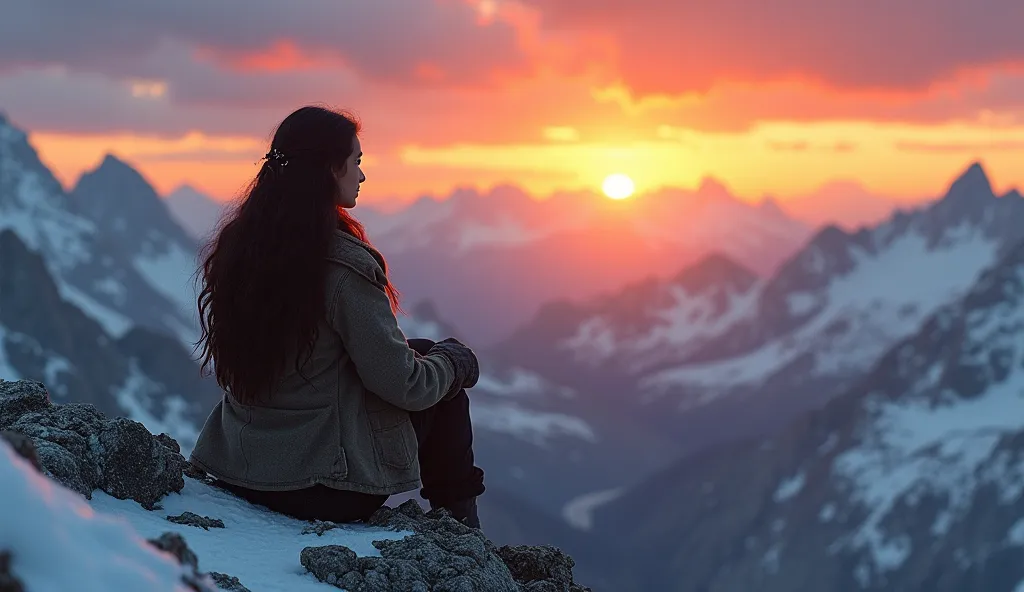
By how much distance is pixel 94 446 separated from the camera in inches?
404

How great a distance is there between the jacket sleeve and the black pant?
2.69 feet

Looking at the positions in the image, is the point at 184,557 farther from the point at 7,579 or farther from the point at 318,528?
the point at 318,528

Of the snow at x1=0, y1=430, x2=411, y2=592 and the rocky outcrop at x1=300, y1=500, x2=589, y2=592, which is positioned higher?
the rocky outcrop at x1=300, y1=500, x2=589, y2=592

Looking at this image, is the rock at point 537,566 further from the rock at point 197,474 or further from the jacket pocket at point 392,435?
the rock at point 197,474

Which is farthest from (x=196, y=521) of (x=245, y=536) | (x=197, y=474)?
(x=197, y=474)

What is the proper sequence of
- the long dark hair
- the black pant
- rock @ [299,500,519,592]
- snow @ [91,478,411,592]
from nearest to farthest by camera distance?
1. snow @ [91,478,411,592]
2. rock @ [299,500,519,592]
3. the long dark hair
4. the black pant

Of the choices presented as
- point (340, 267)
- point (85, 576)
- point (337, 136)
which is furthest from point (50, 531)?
point (337, 136)

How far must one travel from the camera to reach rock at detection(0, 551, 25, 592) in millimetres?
5488

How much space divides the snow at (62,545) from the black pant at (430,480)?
13.8ft

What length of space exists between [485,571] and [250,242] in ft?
12.2

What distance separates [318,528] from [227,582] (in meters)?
2.10

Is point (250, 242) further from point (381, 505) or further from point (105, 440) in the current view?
point (381, 505)

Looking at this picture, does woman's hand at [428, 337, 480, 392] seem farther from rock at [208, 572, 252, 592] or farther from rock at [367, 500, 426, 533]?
rock at [208, 572, 252, 592]

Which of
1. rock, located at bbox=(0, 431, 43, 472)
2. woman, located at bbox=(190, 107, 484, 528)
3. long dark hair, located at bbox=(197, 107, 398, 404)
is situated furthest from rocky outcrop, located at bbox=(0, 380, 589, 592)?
rock, located at bbox=(0, 431, 43, 472)
